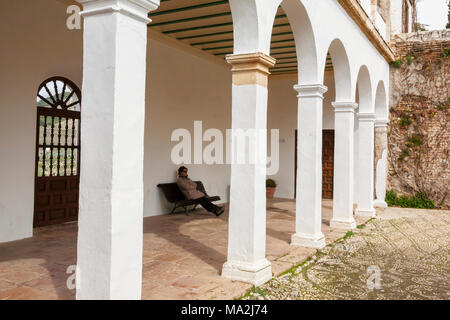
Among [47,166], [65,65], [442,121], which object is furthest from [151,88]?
[442,121]

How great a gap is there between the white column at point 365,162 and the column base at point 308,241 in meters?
3.93

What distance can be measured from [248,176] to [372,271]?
220 cm

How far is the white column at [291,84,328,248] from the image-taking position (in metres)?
6.08

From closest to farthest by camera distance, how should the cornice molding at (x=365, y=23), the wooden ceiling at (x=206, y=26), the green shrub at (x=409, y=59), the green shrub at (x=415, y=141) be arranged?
the wooden ceiling at (x=206, y=26) → the cornice molding at (x=365, y=23) → the green shrub at (x=415, y=141) → the green shrub at (x=409, y=59)

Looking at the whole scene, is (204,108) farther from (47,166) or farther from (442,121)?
(442,121)

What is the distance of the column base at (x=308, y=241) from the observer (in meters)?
6.16

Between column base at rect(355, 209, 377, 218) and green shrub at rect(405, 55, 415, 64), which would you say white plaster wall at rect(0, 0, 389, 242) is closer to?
green shrub at rect(405, 55, 415, 64)

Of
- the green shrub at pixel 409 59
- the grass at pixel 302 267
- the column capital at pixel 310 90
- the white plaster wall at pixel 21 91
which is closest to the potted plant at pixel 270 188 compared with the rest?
the grass at pixel 302 267

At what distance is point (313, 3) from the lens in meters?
5.88

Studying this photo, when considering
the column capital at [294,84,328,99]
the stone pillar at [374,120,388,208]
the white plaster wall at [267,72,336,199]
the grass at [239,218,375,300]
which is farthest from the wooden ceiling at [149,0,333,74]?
the grass at [239,218,375,300]

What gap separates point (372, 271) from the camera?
17.4ft

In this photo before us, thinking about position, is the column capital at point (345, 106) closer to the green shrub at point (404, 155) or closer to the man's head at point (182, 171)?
the man's head at point (182, 171)

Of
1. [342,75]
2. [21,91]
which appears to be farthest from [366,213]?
[21,91]

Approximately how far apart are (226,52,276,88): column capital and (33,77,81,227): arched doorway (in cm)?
387
